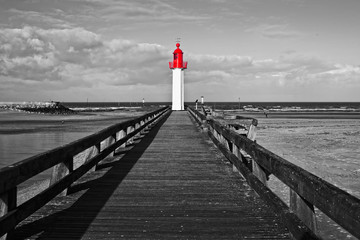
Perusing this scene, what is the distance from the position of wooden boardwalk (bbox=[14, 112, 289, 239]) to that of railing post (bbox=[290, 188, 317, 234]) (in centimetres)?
54

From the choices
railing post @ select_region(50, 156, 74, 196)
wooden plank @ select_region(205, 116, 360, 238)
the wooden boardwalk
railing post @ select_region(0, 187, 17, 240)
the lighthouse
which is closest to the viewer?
wooden plank @ select_region(205, 116, 360, 238)

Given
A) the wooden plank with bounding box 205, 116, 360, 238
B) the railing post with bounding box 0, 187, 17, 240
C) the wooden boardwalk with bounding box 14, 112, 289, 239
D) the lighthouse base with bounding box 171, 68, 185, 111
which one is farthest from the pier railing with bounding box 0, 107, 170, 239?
the lighthouse base with bounding box 171, 68, 185, 111

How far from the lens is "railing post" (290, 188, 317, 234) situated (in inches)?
119

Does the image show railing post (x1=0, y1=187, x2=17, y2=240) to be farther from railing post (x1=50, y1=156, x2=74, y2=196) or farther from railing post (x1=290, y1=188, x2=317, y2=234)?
railing post (x1=290, y1=188, x2=317, y2=234)

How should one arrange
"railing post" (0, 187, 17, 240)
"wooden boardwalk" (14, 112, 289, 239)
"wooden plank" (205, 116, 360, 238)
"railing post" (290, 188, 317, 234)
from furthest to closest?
"wooden boardwalk" (14, 112, 289, 239), "railing post" (0, 187, 17, 240), "railing post" (290, 188, 317, 234), "wooden plank" (205, 116, 360, 238)

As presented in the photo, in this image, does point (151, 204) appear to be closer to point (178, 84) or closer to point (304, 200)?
point (304, 200)

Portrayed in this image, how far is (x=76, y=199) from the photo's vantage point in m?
4.98

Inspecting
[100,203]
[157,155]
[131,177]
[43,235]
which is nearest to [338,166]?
[157,155]

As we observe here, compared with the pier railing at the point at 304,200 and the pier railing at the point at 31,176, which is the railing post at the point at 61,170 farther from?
the pier railing at the point at 304,200

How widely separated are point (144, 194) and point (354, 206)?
147 inches

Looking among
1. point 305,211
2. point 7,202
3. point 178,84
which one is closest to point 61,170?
point 7,202

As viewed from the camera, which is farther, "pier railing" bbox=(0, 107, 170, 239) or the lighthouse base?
the lighthouse base

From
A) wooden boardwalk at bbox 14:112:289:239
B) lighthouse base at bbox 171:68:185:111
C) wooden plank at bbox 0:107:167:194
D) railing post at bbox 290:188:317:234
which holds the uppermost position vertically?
lighthouse base at bbox 171:68:185:111

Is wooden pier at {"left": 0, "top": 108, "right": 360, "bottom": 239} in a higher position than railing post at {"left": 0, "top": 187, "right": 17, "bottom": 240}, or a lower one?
lower
